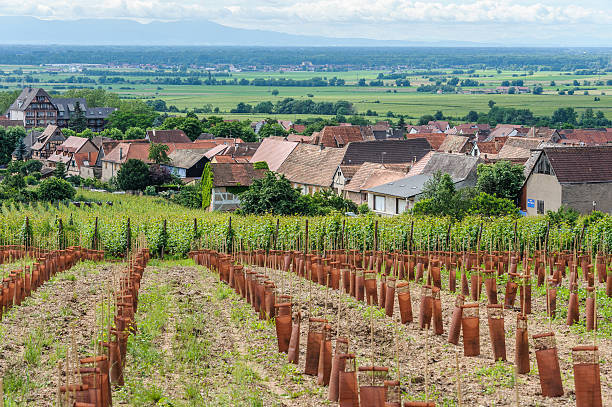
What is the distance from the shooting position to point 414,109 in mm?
193375

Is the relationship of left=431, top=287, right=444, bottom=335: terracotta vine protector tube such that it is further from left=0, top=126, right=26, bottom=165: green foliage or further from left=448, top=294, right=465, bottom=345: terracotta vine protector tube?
left=0, top=126, right=26, bottom=165: green foliage

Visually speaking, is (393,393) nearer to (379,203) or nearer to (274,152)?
(379,203)

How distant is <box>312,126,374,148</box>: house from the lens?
3356 inches

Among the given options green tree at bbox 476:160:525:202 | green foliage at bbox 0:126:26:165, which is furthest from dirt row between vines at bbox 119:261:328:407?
green foliage at bbox 0:126:26:165

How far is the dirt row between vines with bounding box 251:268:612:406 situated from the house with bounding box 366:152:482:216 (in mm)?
27864

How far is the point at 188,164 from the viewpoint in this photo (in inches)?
3034

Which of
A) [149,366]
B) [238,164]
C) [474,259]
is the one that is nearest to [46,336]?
[149,366]

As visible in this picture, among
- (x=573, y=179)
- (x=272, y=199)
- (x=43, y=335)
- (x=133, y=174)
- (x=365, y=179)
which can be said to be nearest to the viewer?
(x=43, y=335)

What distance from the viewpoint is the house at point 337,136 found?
85.2 metres

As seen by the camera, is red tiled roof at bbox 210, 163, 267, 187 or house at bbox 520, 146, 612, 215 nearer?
house at bbox 520, 146, 612, 215

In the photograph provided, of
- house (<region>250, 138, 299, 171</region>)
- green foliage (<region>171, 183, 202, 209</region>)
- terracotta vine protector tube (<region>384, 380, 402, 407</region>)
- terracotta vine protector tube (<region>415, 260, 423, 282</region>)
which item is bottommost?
green foliage (<region>171, 183, 202, 209</region>)

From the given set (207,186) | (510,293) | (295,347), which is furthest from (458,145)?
(295,347)

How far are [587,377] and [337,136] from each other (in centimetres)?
7726

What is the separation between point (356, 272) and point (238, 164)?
35808 mm
